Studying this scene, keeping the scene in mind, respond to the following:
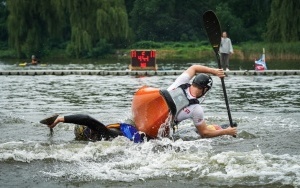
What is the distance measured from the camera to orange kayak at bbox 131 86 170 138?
848cm

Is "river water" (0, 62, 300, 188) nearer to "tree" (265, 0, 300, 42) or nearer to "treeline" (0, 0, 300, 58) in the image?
"tree" (265, 0, 300, 42)

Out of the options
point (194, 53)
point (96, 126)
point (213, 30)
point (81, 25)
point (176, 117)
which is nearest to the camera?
point (176, 117)

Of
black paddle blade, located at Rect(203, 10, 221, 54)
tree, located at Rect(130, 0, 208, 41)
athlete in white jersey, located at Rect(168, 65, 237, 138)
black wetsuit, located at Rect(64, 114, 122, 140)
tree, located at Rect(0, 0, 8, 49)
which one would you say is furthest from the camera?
tree, located at Rect(130, 0, 208, 41)

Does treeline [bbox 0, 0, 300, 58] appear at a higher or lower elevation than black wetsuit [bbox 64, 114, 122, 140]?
higher

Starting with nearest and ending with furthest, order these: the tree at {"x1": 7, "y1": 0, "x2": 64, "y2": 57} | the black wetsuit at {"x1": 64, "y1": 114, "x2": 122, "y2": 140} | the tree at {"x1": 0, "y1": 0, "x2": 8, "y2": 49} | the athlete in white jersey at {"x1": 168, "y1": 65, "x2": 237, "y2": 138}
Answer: the athlete in white jersey at {"x1": 168, "y1": 65, "x2": 237, "y2": 138} → the black wetsuit at {"x1": 64, "y1": 114, "x2": 122, "y2": 140} → the tree at {"x1": 7, "y1": 0, "x2": 64, "y2": 57} → the tree at {"x1": 0, "y1": 0, "x2": 8, "y2": 49}

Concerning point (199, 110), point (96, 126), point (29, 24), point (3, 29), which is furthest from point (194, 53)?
point (199, 110)

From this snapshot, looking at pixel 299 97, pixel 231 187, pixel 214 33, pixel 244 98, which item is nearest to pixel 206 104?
pixel 244 98

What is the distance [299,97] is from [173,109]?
8012 millimetres

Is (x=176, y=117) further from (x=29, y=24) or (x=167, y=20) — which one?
(x=167, y=20)

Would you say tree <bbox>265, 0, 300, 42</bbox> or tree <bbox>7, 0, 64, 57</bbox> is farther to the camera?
tree <bbox>7, 0, 64, 57</bbox>

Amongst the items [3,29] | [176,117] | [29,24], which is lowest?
[176,117]

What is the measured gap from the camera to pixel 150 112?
8.56m

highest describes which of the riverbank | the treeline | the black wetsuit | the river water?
the treeline

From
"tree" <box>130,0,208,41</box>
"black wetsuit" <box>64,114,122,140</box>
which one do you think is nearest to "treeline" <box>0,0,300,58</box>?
"tree" <box>130,0,208,41</box>
